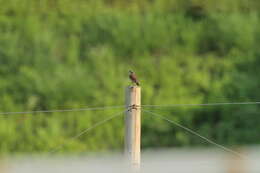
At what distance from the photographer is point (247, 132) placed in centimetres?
1059

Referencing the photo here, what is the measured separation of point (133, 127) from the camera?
4965mm

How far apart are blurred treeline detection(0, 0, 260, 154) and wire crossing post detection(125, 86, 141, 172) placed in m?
5.19

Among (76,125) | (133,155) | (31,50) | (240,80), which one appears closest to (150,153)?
(76,125)

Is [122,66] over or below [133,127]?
over

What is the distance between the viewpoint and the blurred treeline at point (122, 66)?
10.5m

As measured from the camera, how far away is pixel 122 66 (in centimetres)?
1140

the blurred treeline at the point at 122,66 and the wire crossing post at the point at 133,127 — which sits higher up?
the blurred treeline at the point at 122,66

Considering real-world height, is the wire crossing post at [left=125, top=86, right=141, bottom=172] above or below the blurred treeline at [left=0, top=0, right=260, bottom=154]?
below

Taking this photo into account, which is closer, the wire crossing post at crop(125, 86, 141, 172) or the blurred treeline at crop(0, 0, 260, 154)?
the wire crossing post at crop(125, 86, 141, 172)

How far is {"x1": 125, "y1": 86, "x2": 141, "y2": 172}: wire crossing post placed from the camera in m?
4.92

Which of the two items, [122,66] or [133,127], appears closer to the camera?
[133,127]

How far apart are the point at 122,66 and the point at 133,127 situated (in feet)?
21.2

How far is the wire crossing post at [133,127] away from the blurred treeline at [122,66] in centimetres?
519

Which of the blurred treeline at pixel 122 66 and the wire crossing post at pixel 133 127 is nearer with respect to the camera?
the wire crossing post at pixel 133 127
